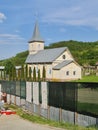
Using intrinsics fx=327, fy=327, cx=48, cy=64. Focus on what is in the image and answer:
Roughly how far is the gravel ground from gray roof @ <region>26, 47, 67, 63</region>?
42068 mm

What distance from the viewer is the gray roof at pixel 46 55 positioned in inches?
2251

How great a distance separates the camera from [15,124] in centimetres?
1266

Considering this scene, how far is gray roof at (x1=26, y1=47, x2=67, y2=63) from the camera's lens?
5718 centimetres

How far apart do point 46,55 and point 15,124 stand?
47.5m

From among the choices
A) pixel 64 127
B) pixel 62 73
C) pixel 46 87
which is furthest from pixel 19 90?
pixel 62 73

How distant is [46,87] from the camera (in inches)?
609

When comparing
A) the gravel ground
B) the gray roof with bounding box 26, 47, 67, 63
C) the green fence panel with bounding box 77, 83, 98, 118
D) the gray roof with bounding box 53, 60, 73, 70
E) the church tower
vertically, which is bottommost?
the gravel ground

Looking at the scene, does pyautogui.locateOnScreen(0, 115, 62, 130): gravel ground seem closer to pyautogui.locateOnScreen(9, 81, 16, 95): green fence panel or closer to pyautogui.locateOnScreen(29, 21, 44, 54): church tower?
pyautogui.locateOnScreen(9, 81, 16, 95): green fence panel

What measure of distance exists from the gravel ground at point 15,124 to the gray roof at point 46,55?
4207 centimetres

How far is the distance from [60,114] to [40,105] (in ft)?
7.83

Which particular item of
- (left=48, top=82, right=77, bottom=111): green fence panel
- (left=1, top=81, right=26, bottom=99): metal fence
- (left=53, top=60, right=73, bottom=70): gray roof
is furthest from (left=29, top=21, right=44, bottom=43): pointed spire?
(left=48, top=82, right=77, bottom=111): green fence panel

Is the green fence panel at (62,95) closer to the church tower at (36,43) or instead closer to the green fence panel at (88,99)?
the green fence panel at (88,99)

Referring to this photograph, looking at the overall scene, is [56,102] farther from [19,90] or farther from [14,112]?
[19,90]

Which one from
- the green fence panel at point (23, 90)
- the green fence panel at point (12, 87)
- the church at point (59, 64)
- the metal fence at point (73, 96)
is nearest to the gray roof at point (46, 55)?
the church at point (59, 64)
